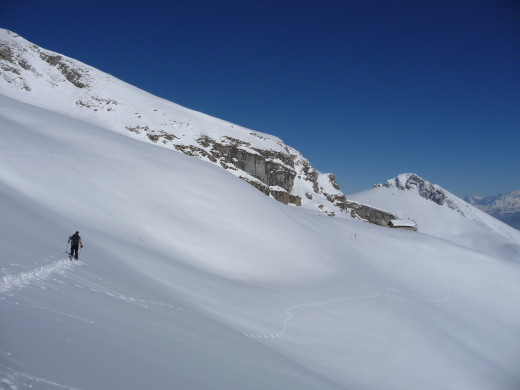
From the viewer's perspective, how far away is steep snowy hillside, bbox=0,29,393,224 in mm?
79312

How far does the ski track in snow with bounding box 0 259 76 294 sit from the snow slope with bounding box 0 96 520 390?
0.06 m

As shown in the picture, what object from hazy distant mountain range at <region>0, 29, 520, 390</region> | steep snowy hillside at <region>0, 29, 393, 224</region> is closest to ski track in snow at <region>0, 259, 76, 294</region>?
hazy distant mountain range at <region>0, 29, 520, 390</region>

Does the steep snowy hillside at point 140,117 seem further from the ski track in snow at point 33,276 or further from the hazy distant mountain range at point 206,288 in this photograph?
the ski track in snow at point 33,276

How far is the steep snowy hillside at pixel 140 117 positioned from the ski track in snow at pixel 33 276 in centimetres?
7106

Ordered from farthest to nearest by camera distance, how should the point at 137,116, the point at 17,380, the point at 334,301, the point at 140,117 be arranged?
the point at 137,116 < the point at 140,117 < the point at 334,301 < the point at 17,380

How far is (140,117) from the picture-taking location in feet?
281

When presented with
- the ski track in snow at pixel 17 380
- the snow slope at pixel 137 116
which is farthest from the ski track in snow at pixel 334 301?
the snow slope at pixel 137 116

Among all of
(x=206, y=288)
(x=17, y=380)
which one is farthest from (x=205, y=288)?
(x=17, y=380)

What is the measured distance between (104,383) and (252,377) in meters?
3.18

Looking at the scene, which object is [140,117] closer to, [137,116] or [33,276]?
[137,116]

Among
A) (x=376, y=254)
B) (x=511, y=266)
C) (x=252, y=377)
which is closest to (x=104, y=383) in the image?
(x=252, y=377)

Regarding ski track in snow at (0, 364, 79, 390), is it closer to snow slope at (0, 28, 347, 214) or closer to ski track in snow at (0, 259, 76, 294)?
ski track in snow at (0, 259, 76, 294)

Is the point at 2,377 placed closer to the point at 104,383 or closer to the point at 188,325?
the point at 104,383

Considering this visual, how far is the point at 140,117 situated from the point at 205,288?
81.5 meters
